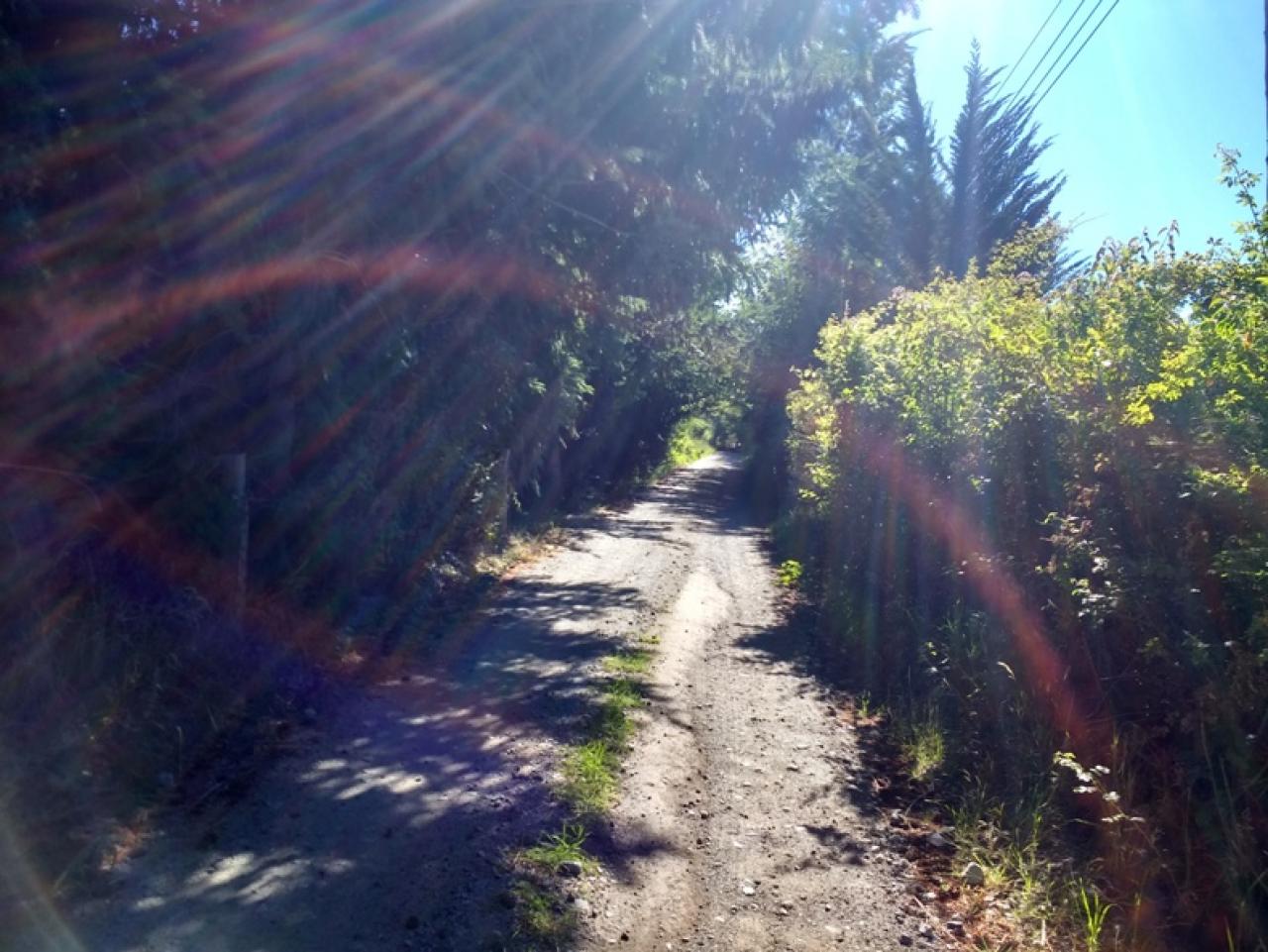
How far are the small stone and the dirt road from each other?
1.07 feet

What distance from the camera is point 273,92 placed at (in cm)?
657

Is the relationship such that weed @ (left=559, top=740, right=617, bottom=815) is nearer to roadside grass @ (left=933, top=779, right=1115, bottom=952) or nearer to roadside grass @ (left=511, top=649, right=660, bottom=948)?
roadside grass @ (left=511, top=649, right=660, bottom=948)

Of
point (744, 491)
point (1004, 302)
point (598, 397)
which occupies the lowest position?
point (744, 491)

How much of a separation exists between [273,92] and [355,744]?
4.08m

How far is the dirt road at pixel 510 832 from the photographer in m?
4.25

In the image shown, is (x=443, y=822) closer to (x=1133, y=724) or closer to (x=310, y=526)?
(x=1133, y=724)

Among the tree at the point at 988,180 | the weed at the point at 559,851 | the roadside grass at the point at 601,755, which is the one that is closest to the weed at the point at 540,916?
the weed at the point at 559,851

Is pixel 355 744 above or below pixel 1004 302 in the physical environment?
below

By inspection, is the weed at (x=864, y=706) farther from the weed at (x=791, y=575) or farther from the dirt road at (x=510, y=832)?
the weed at (x=791, y=575)

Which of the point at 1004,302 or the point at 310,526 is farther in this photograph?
the point at 310,526

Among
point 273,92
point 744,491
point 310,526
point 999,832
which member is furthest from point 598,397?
point 999,832

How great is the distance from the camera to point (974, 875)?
5094 millimetres

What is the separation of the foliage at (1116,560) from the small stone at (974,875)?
1.90 ft

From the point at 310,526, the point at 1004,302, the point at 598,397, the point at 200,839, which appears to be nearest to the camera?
the point at 200,839
